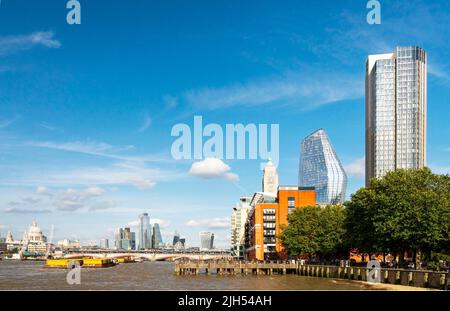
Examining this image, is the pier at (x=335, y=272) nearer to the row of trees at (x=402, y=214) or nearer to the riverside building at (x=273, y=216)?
the row of trees at (x=402, y=214)

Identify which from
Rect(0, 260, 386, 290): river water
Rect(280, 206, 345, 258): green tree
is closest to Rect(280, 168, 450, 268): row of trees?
Rect(0, 260, 386, 290): river water

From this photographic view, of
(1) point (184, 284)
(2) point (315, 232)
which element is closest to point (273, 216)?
(2) point (315, 232)

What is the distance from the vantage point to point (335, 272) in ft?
330

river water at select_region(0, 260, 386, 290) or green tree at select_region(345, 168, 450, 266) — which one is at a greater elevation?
green tree at select_region(345, 168, 450, 266)

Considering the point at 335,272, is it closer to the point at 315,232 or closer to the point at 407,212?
the point at 407,212

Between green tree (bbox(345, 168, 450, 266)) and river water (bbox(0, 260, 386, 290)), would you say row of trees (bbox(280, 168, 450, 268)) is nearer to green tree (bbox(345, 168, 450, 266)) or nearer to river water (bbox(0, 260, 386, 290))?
green tree (bbox(345, 168, 450, 266))

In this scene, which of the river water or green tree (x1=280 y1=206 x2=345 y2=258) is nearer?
the river water

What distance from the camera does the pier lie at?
6322cm

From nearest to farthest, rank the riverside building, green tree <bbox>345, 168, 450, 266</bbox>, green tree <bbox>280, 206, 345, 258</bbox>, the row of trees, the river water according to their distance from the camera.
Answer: green tree <bbox>345, 168, 450, 266</bbox>
the row of trees
the river water
green tree <bbox>280, 206, 345, 258</bbox>
the riverside building

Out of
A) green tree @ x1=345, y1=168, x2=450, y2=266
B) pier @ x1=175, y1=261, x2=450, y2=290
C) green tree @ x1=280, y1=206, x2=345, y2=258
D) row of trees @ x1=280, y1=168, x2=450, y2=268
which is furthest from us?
green tree @ x1=280, y1=206, x2=345, y2=258

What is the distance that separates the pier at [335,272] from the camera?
63.2m
